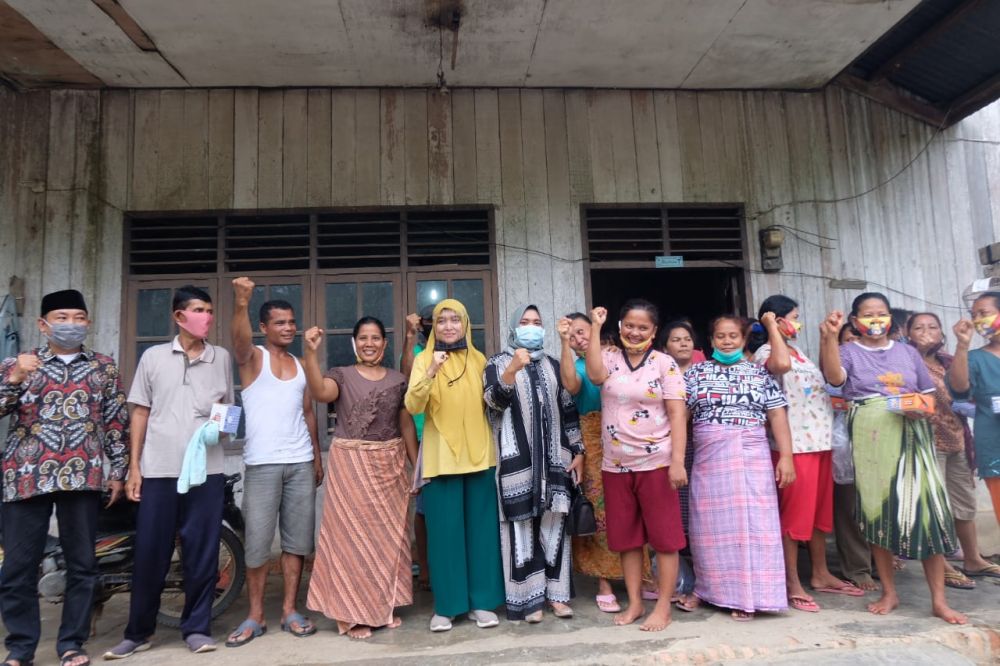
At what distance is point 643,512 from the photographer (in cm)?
315

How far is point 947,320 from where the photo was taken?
5.30 m

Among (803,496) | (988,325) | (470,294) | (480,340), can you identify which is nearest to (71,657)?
(480,340)

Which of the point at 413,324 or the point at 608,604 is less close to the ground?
the point at 413,324

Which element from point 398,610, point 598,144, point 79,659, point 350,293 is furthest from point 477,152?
point 79,659

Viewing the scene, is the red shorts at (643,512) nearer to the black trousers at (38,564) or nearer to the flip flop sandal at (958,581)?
the flip flop sandal at (958,581)

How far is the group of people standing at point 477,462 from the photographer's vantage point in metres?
3.01

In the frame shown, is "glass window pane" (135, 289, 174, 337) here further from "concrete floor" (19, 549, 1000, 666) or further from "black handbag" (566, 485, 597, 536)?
"black handbag" (566, 485, 597, 536)

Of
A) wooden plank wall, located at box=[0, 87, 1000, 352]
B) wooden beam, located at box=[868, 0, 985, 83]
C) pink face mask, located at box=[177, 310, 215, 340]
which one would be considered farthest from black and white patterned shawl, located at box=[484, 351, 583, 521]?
wooden beam, located at box=[868, 0, 985, 83]

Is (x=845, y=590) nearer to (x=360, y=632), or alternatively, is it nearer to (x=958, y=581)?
(x=958, y=581)

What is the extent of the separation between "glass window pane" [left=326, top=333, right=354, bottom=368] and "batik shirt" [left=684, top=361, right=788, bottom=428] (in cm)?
269

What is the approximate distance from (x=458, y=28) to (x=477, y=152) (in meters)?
0.98

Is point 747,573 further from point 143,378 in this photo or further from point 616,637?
point 143,378

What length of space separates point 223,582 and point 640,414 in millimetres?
2486

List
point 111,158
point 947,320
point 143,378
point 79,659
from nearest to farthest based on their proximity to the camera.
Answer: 1. point 79,659
2. point 143,378
3. point 111,158
4. point 947,320
